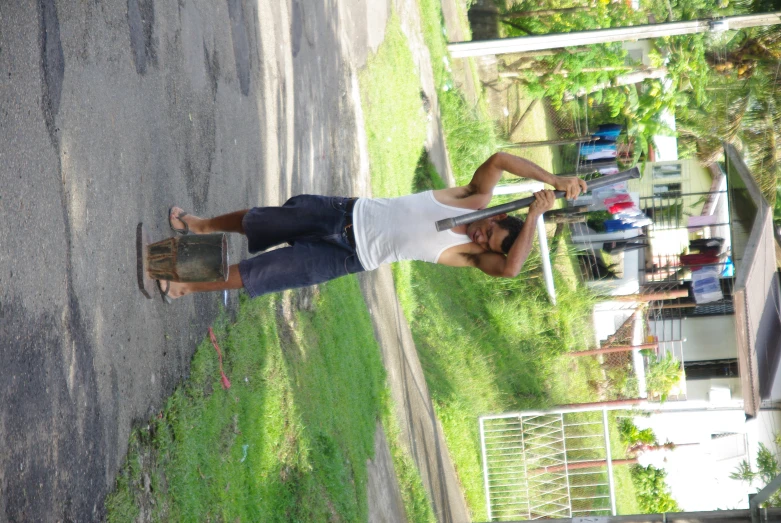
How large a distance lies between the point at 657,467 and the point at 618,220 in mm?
5029

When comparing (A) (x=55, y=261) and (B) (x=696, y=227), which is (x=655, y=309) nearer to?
(B) (x=696, y=227)

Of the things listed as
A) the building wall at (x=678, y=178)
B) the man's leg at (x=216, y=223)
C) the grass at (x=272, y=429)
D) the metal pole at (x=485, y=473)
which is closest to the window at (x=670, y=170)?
the building wall at (x=678, y=178)

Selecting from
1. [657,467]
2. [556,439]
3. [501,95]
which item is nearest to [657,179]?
[501,95]

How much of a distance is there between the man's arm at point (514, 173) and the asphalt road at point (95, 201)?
1.88 meters

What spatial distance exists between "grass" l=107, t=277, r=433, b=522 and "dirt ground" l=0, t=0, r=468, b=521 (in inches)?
8.0

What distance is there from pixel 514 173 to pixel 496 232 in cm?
36

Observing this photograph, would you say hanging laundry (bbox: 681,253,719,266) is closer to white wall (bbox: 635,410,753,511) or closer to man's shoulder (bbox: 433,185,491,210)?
white wall (bbox: 635,410,753,511)

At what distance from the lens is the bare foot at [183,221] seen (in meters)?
4.68

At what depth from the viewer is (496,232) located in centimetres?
462

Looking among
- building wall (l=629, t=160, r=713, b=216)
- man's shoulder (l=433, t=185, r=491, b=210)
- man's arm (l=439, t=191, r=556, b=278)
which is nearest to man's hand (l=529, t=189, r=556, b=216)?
man's arm (l=439, t=191, r=556, b=278)

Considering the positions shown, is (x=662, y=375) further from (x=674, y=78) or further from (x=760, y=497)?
(x=760, y=497)

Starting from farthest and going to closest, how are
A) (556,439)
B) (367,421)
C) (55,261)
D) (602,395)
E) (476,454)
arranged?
(602,395), (476,454), (556,439), (367,421), (55,261)

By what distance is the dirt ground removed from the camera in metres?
3.18

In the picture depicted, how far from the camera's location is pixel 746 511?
247 inches
